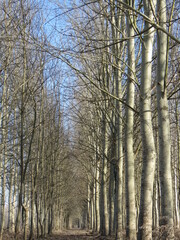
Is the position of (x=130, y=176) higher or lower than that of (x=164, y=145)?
lower

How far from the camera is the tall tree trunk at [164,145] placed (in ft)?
17.5

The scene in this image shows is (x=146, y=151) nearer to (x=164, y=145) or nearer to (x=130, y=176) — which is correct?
(x=164, y=145)

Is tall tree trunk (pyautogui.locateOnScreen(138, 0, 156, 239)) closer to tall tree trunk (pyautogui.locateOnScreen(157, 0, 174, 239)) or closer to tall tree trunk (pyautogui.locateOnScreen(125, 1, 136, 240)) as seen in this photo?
tall tree trunk (pyautogui.locateOnScreen(157, 0, 174, 239))

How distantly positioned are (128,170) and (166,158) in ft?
9.39

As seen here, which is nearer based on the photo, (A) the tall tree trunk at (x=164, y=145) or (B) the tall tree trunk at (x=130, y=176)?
(A) the tall tree trunk at (x=164, y=145)

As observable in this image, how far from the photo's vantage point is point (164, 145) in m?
5.62

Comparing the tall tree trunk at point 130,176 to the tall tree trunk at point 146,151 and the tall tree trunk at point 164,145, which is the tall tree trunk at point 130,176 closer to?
the tall tree trunk at point 146,151

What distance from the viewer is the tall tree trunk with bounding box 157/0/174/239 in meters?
5.35

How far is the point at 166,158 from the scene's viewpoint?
558 cm

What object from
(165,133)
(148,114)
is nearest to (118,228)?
(148,114)

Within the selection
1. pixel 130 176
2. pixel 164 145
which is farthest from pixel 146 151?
pixel 130 176

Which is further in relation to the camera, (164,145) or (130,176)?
(130,176)

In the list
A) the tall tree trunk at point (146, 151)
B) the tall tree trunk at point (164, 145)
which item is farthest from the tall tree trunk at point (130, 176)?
the tall tree trunk at point (164, 145)

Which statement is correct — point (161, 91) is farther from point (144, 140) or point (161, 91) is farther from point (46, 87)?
point (46, 87)
